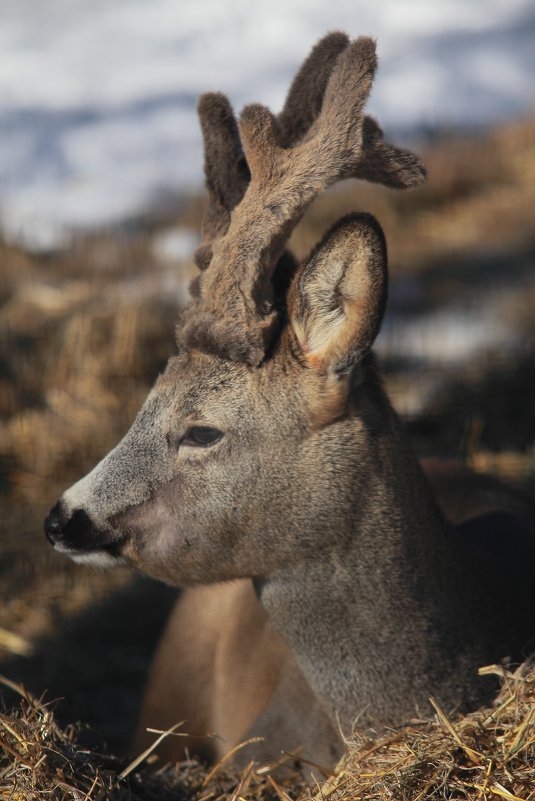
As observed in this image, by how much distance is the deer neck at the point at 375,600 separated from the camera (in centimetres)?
286

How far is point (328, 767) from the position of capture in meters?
3.02

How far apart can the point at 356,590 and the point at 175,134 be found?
322 inches

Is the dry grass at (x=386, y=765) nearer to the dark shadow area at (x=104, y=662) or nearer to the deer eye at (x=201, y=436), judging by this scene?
the deer eye at (x=201, y=436)

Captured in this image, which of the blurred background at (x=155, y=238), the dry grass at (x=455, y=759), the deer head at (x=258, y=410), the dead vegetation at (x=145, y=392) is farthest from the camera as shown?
the blurred background at (x=155, y=238)

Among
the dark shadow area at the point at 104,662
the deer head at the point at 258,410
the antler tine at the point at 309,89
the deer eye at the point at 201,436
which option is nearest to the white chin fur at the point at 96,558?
the deer head at the point at 258,410

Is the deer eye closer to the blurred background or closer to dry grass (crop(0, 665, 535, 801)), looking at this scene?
dry grass (crop(0, 665, 535, 801))

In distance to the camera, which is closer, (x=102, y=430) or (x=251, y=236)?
(x=251, y=236)

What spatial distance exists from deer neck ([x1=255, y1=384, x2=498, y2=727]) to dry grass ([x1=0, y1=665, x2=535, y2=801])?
0.39 ft

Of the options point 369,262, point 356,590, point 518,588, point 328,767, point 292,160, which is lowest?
point 328,767

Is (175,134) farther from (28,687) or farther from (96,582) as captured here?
(28,687)

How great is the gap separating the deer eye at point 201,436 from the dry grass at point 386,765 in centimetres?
78

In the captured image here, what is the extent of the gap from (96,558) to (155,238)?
655 cm

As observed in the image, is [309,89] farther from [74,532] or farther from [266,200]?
[74,532]

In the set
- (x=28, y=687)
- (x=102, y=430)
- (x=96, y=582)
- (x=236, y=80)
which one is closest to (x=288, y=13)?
(x=236, y=80)
